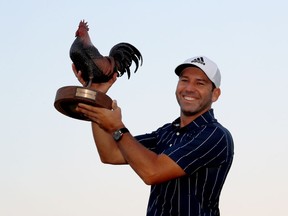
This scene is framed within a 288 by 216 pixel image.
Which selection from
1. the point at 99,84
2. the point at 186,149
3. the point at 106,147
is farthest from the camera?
the point at 106,147

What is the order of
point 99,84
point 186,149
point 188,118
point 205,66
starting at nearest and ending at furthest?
point 186,149, point 205,66, point 188,118, point 99,84

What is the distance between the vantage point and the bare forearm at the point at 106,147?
22.9 ft

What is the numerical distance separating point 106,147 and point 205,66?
1.68m

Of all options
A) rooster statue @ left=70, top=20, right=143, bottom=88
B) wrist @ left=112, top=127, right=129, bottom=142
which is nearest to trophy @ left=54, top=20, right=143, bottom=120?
rooster statue @ left=70, top=20, right=143, bottom=88

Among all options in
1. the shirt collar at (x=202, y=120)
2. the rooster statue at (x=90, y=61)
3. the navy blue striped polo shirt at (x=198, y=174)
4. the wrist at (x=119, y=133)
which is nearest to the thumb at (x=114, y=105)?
the wrist at (x=119, y=133)

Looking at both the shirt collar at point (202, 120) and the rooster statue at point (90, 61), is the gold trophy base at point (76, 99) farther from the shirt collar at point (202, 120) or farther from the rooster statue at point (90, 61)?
the shirt collar at point (202, 120)

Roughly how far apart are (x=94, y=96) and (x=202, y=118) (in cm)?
142

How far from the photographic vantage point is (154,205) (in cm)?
618

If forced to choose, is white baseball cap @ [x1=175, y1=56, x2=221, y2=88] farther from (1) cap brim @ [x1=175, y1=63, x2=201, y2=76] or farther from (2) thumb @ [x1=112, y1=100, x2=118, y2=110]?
(2) thumb @ [x1=112, y1=100, x2=118, y2=110]

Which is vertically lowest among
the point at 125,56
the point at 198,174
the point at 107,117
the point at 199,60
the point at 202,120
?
the point at 198,174

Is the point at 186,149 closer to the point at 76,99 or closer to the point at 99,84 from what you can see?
the point at 76,99

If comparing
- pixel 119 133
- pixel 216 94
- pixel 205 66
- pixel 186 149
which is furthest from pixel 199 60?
pixel 119 133

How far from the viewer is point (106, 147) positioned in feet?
23.0

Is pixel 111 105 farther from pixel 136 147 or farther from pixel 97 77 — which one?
pixel 97 77
